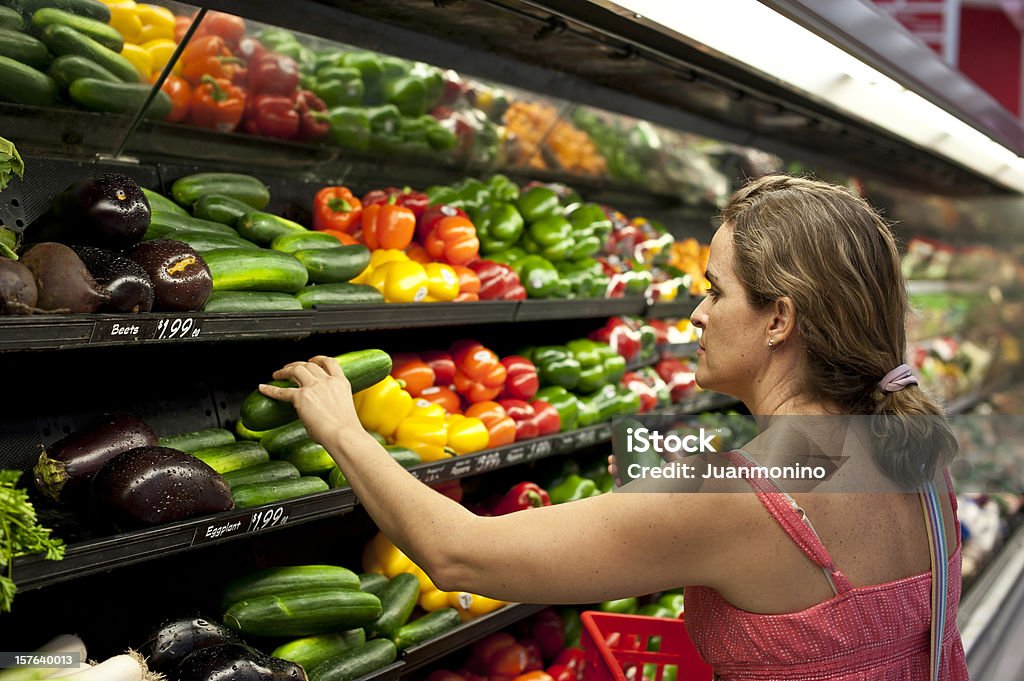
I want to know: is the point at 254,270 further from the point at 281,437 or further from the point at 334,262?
the point at 281,437

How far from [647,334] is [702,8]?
185 cm

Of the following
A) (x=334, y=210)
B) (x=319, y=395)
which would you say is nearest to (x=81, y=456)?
(x=319, y=395)

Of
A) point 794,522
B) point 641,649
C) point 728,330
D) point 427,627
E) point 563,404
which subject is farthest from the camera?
point 563,404

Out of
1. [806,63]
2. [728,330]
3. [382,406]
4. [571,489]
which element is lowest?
[571,489]

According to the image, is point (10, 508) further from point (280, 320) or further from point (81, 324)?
point (280, 320)

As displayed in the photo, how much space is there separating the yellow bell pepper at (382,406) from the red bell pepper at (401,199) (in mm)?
591

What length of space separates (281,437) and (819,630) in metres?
1.36

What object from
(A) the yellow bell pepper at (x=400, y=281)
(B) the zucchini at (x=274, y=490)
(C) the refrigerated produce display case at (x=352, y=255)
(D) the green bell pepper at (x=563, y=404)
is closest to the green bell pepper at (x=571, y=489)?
(C) the refrigerated produce display case at (x=352, y=255)

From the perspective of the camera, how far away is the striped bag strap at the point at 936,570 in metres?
1.69

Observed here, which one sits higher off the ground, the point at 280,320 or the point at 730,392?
the point at 280,320

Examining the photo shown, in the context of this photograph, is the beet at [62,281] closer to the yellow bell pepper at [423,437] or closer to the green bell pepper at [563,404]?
the yellow bell pepper at [423,437]

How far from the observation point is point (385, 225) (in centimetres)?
283

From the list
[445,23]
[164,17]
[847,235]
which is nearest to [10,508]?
[164,17]

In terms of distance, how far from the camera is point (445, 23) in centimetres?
288
